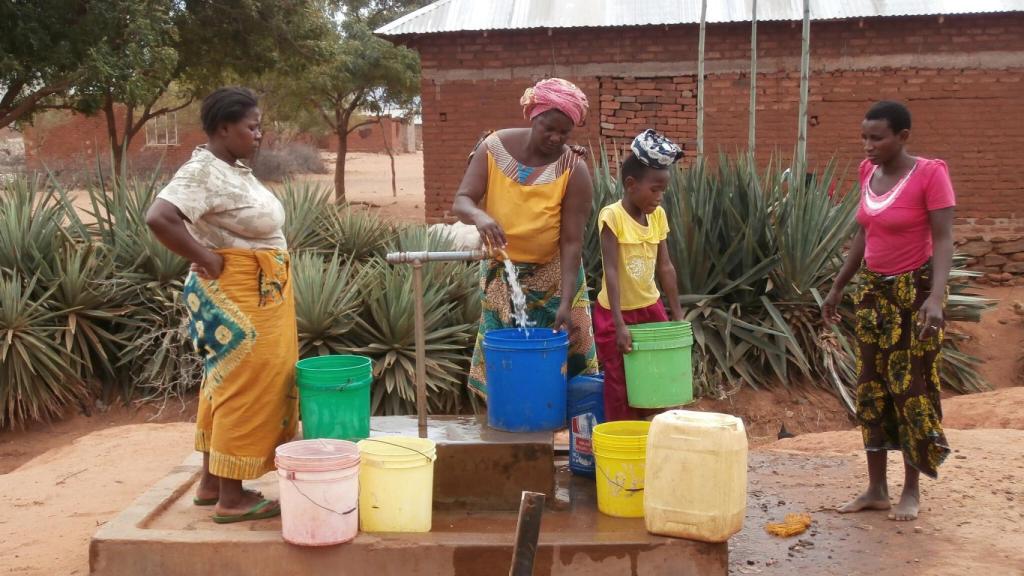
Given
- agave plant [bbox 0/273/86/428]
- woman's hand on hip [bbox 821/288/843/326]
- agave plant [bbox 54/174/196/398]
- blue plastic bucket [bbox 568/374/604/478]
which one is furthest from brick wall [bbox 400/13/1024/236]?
blue plastic bucket [bbox 568/374/604/478]

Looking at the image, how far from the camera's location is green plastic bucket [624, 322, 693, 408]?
4.03 meters

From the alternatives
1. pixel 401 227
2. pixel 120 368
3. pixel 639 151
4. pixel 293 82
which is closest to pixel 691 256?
pixel 401 227

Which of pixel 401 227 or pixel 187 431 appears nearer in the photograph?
pixel 187 431

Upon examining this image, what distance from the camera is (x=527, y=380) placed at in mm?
4020

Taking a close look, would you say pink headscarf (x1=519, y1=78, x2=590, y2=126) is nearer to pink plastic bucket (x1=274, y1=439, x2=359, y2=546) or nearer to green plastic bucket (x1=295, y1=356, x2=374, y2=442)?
green plastic bucket (x1=295, y1=356, x2=374, y2=442)

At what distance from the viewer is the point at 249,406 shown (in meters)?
3.78

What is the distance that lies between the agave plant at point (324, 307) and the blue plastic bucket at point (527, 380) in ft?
9.51

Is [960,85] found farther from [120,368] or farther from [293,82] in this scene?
[293,82]

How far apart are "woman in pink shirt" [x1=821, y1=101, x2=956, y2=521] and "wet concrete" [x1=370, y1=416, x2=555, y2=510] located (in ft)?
4.69

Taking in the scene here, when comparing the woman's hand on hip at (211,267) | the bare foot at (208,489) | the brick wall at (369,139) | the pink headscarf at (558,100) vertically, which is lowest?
the bare foot at (208,489)

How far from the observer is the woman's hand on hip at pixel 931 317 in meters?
3.92

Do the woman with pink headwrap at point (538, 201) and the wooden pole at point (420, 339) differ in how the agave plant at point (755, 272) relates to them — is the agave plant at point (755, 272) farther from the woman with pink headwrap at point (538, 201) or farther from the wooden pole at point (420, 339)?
the wooden pole at point (420, 339)

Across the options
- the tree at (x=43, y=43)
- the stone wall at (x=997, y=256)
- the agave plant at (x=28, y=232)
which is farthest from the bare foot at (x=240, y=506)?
the tree at (x=43, y=43)

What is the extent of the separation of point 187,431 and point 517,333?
3.14 metres
